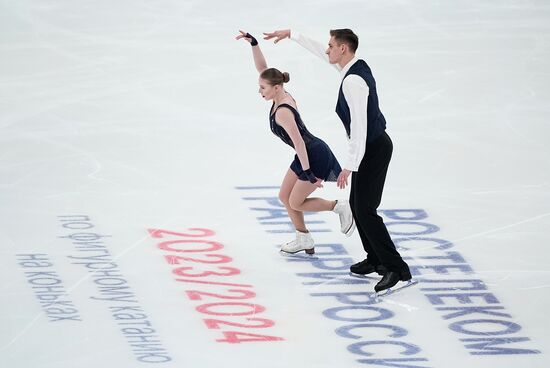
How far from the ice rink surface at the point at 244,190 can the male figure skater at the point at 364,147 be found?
0.86 ft

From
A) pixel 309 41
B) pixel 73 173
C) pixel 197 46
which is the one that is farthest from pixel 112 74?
pixel 309 41

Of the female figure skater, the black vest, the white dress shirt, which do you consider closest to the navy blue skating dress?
the female figure skater

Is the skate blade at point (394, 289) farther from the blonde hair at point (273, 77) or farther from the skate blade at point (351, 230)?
the blonde hair at point (273, 77)

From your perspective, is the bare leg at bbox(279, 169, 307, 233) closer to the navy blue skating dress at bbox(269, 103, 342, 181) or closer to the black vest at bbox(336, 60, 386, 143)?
the navy blue skating dress at bbox(269, 103, 342, 181)

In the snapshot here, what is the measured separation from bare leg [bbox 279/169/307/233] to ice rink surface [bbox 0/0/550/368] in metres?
0.23

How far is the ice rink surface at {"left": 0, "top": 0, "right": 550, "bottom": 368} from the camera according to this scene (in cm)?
886

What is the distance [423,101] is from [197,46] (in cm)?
233

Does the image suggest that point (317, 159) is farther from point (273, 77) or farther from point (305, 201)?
point (273, 77)

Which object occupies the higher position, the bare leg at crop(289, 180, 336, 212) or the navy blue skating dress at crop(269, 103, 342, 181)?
the navy blue skating dress at crop(269, 103, 342, 181)

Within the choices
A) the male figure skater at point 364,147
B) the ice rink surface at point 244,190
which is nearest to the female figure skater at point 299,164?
the ice rink surface at point 244,190

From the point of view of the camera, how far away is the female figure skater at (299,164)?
9.73 metres

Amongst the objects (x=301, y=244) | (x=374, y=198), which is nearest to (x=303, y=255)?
(x=301, y=244)

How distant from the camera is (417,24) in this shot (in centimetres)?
1553

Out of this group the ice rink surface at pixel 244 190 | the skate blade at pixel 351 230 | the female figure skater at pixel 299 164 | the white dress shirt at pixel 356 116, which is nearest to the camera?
the ice rink surface at pixel 244 190
